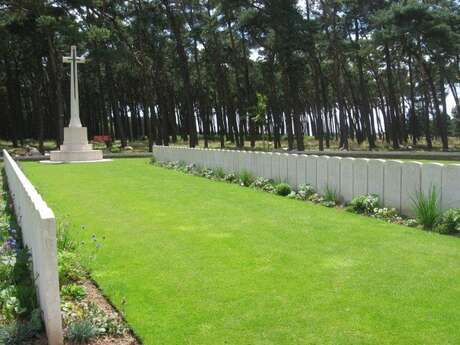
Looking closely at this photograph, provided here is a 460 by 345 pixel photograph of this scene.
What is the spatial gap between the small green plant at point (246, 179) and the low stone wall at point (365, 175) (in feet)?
0.99

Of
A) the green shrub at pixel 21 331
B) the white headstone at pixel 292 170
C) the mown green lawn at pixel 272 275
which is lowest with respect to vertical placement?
the mown green lawn at pixel 272 275

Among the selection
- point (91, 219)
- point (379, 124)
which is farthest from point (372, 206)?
point (379, 124)

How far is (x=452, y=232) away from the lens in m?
7.64

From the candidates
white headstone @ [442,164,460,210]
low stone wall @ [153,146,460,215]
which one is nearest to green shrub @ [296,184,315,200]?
low stone wall @ [153,146,460,215]

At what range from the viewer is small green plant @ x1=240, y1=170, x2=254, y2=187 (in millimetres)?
14023

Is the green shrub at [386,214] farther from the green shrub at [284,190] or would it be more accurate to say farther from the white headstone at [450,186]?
the green shrub at [284,190]

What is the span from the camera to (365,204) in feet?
30.9

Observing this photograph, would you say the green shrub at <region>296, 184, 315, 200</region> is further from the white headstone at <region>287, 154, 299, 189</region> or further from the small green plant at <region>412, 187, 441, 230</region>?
the small green plant at <region>412, 187, 441, 230</region>

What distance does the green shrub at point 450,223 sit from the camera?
7.64m

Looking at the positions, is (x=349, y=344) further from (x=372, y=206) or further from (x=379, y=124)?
(x=379, y=124)

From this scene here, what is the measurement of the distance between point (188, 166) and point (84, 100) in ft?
146

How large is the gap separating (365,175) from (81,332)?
6854 mm

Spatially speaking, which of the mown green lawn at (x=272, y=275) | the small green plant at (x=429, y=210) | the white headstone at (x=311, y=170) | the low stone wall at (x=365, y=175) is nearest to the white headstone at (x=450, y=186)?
the low stone wall at (x=365, y=175)

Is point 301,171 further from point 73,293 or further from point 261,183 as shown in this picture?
point 73,293
